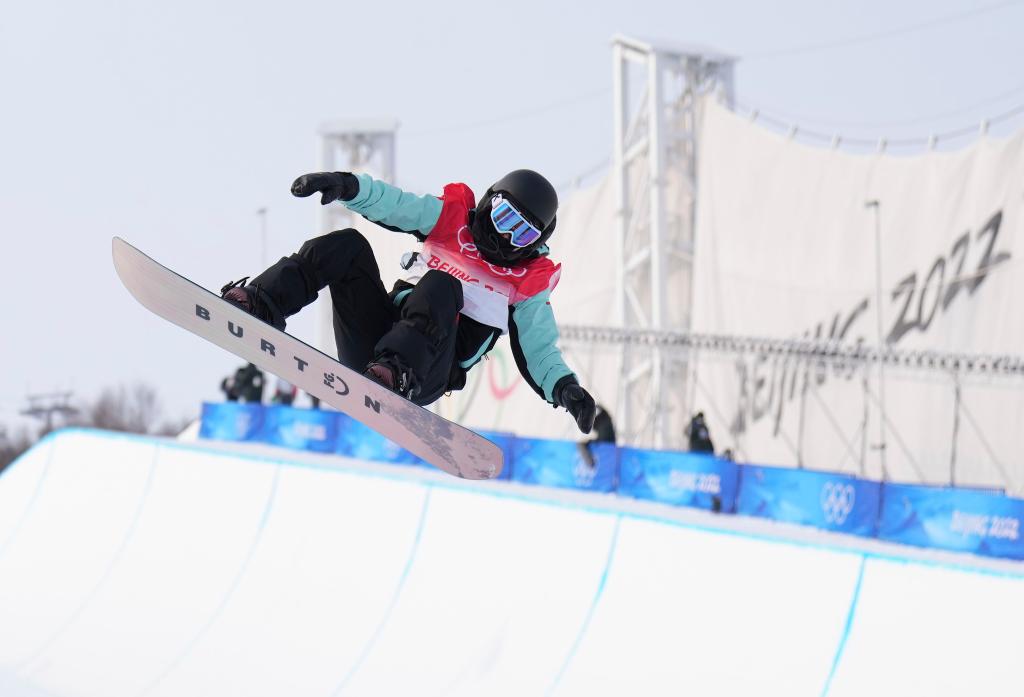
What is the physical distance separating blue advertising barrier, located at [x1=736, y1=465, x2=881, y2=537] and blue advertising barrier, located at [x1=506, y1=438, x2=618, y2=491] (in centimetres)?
206

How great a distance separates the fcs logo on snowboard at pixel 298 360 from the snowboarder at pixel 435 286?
0.09 metres

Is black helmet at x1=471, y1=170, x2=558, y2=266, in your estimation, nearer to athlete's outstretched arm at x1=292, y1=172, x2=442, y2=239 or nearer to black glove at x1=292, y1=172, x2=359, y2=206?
athlete's outstretched arm at x1=292, y1=172, x2=442, y2=239

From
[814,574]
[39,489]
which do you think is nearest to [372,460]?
[39,489]

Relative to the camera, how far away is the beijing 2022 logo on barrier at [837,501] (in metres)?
12.7

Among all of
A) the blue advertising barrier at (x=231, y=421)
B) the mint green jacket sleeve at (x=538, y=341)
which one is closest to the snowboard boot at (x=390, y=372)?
the mint green jacket sleeve at (x=538, y=341)

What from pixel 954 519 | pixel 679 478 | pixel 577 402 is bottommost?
pixel 954 519

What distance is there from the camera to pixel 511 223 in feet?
16.7

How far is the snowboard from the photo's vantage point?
5.17m

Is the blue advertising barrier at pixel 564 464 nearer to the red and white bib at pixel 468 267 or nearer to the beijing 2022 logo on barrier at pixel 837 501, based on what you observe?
the beijing 2022 logo on barrier at pixel 837 501

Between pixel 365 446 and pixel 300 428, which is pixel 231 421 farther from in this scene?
pixel 365 446

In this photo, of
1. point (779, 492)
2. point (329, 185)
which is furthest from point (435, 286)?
point (779, 492)

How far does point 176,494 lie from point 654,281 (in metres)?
14.1

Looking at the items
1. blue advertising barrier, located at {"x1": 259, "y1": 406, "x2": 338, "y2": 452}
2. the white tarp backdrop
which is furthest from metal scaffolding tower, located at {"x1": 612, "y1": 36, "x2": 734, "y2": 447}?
blue advertising barrier, located at {"x1": 259, "y1": 406, "x2": 338, "y2": 452}

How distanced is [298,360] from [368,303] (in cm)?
38
